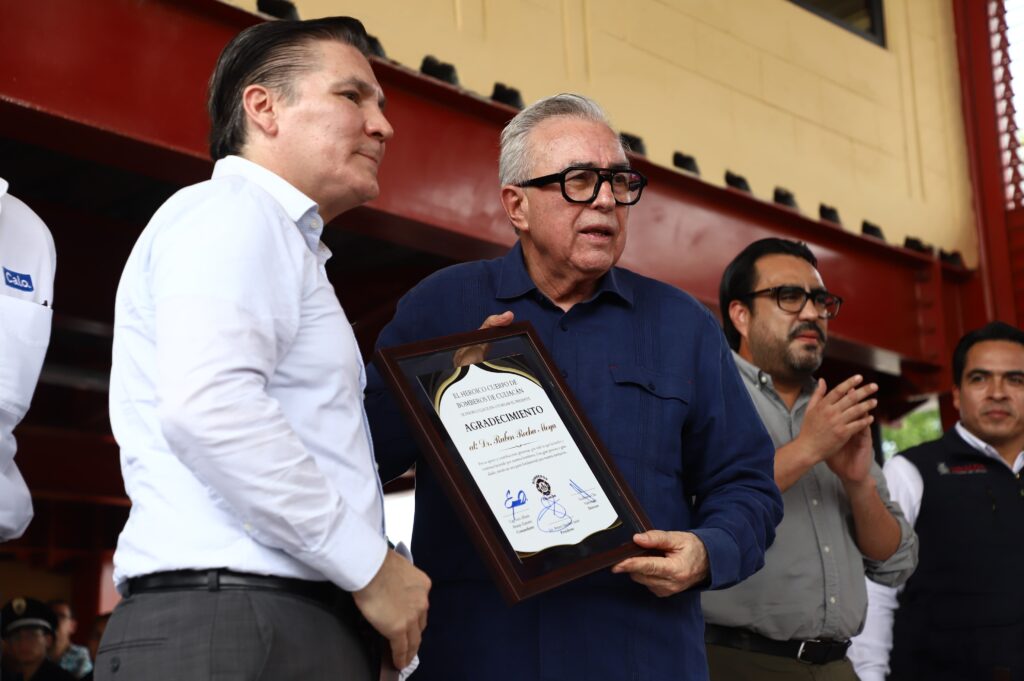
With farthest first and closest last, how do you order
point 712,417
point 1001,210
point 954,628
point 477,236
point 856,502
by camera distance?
point 1001,210
point 477,236
point 954,628
point 856,502
point 712,417

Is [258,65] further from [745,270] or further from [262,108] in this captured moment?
[745,270]

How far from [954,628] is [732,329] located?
1.18 m

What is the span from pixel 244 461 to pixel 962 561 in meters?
2.93

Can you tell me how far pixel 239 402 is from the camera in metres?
1.50

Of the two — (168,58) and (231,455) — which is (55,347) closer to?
(168,58)

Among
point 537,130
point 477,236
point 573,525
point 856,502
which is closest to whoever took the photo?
point 573,525

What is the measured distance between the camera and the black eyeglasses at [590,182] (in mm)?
2295

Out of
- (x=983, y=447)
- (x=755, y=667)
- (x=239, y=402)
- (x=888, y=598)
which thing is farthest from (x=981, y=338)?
(x=239, y=402)

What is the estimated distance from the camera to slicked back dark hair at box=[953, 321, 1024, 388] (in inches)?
169

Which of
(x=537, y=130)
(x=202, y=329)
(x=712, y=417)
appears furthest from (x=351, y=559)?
(x=537, y=130)

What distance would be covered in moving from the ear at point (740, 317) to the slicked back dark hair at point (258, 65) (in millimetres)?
1824

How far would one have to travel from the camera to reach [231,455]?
4.90ft

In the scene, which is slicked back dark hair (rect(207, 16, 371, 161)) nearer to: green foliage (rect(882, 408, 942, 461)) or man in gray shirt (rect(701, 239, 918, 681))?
man in gray shirt (rect(701, 239, 918, 681))
